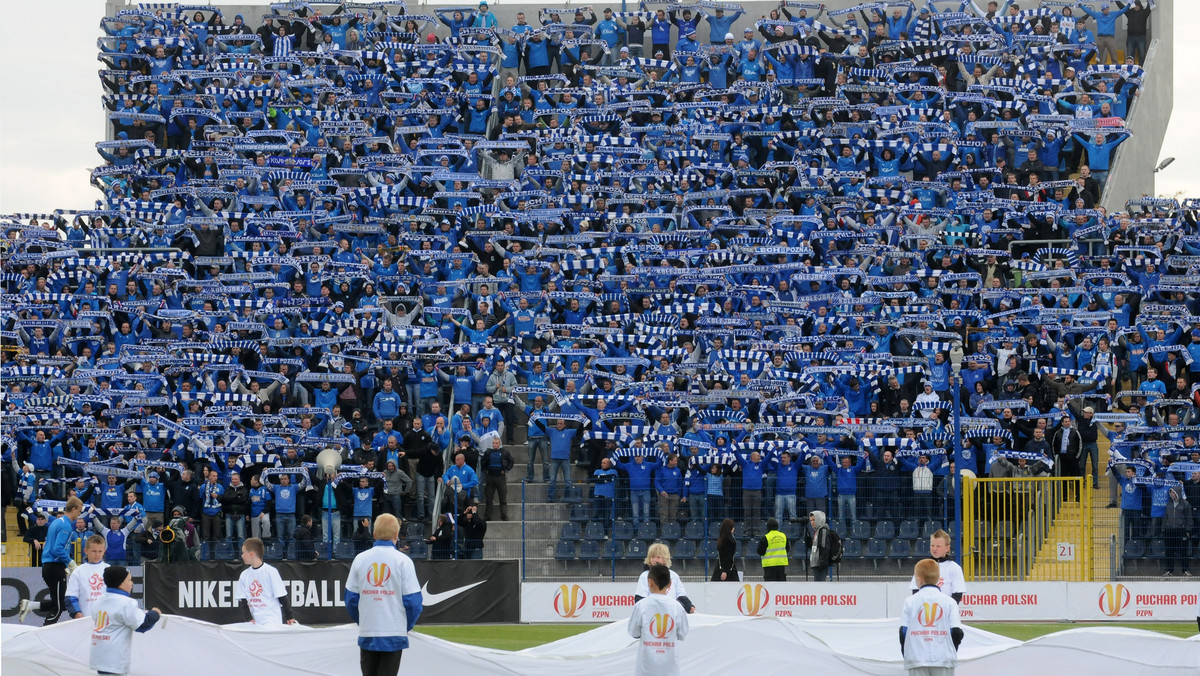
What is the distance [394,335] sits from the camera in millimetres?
30938

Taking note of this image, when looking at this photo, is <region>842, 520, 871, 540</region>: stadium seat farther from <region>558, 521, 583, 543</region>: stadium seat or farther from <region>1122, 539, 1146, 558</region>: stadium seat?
<region>558, 521, 583, 543</region>: stadium seat

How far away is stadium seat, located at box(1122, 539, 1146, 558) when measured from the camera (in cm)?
2539

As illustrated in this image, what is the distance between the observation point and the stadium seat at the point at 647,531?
26266 mm

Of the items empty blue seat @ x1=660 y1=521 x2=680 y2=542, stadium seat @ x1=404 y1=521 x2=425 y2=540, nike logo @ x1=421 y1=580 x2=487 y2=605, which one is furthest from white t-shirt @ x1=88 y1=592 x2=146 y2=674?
empty blue seat @ x1=660 y1=521 x2=680 y2=542

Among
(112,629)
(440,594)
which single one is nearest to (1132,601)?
(440,594)

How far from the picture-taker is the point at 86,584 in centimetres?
1659

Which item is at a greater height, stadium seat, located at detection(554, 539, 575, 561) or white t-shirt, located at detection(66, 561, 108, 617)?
white t-shirt, located at detection(66, 561, 108, 617)

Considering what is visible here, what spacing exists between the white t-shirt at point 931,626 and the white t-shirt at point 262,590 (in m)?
5.99

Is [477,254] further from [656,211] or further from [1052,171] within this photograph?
[1052,171]

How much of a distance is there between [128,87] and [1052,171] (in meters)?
21.9

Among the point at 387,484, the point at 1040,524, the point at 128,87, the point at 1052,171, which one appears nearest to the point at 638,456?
the point at 387,484

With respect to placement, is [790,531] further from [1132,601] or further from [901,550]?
[1132,601]

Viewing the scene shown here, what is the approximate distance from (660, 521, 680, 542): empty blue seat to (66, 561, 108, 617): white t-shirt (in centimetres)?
1130

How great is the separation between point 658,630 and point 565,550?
42.0 ft
